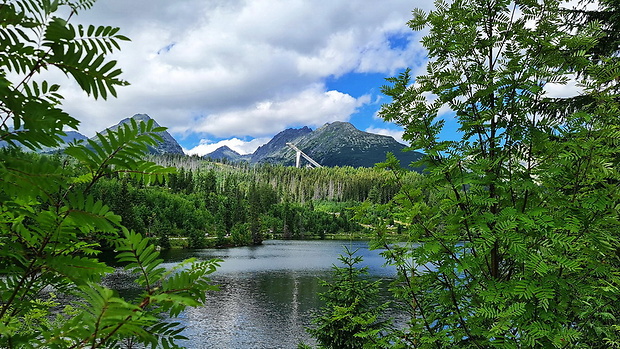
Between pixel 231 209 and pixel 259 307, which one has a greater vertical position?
pixel 231 209

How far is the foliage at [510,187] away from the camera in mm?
2721

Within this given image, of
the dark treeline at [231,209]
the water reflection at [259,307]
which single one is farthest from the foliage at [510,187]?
the dark treeline at [231,209]

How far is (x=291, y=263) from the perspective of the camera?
57094 mm

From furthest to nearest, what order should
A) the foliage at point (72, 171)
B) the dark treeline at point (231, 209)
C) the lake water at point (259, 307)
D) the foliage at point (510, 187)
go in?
the dark treeline at point (231, 209) < the lake water at point (259, 307) < the foliage at point (510, 187) < the foliage at point (72, 171)

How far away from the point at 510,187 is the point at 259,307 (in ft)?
106

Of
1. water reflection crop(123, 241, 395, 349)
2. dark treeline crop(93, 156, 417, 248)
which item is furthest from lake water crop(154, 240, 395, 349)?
dark treeline crop(93, 156, 417, 248)

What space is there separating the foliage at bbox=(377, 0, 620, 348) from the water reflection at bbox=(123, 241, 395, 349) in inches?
353

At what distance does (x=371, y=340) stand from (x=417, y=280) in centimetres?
102

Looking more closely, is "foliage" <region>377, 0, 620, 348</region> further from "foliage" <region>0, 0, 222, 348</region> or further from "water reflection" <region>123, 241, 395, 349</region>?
"water reflection" <region>123, 241, 395, 349</region>

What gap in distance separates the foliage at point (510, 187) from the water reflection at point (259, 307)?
29.4ft

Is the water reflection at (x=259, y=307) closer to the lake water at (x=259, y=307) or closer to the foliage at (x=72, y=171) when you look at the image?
the lake water at (x=259, y=307)

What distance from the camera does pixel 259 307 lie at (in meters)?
32.6

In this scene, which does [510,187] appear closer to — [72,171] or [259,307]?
[72,171]

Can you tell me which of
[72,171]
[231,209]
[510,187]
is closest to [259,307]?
[510,187]
